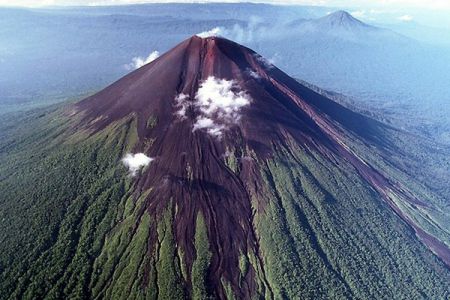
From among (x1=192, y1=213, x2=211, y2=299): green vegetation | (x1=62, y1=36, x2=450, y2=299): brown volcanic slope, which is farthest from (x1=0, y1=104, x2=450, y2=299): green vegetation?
(x1=62, y1=36, x2=450, y2=299): brown volcanic slope

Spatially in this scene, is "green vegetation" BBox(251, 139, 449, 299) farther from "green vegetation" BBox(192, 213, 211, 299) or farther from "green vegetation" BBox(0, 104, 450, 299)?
"green vegetation" BBox(192, 213, 211, 299)

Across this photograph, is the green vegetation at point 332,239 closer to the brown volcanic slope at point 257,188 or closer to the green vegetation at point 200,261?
the brown volcanic slope at point 257,188

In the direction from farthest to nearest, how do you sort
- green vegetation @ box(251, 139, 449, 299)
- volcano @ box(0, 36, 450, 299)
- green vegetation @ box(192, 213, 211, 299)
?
1. green vegetation @ box(251, 139, 449, 299)
2. volcano @ box(0, 36, 450, 299)
3. green vegetation @ box(192, 213, 211, 299)

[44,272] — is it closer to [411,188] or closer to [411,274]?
[411,274]

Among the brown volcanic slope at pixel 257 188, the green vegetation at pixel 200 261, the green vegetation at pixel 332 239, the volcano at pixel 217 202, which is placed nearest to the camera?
the green vegetation at pixel 200 261

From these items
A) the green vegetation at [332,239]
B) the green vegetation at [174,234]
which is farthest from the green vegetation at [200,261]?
the green vegetation at [332,239]

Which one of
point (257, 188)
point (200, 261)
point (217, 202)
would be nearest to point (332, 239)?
point (257, 188)
